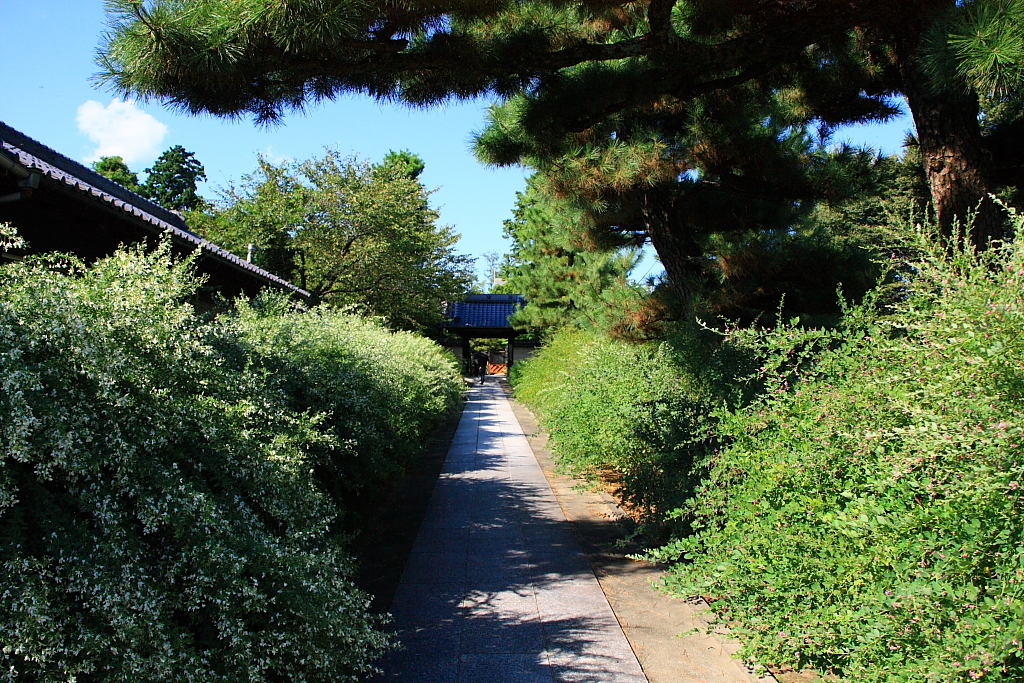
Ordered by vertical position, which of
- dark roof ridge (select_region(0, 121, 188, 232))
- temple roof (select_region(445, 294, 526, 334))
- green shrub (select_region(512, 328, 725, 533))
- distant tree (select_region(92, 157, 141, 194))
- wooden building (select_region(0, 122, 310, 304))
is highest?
distant tree (select_region(92, 157, 141, 194))

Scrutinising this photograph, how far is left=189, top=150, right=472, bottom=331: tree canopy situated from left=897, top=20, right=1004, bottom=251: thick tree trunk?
1627 cm

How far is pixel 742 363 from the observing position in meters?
4.83

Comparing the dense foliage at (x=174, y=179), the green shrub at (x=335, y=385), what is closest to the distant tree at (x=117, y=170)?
the dense foliage at (x=174, y=179)

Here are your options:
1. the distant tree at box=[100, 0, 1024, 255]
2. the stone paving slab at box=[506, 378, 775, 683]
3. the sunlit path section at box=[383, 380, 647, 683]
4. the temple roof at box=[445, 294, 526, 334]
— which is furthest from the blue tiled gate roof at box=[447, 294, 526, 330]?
the stone paving slab at box=[506, 378, 775, 683]

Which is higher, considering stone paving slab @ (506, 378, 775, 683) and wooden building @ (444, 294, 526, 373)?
wooden building @ (444, 294, 526, 373)

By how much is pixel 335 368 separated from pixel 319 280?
50.9ft

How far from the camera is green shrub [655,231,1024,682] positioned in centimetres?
186

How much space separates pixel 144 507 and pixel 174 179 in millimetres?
50785

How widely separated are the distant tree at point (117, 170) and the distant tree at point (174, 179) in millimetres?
3663

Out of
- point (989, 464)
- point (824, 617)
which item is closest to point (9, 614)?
point (824, 617)

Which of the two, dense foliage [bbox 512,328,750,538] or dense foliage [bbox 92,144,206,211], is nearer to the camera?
dense foliage [bbox 512,328,750,538]

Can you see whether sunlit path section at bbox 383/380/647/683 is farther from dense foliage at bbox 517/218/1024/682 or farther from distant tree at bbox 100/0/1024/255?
distant tree at bbox 100/0/1024/255

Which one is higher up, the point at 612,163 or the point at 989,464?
the point at 612,163

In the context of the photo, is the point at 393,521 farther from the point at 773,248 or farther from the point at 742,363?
the point at 773,248
